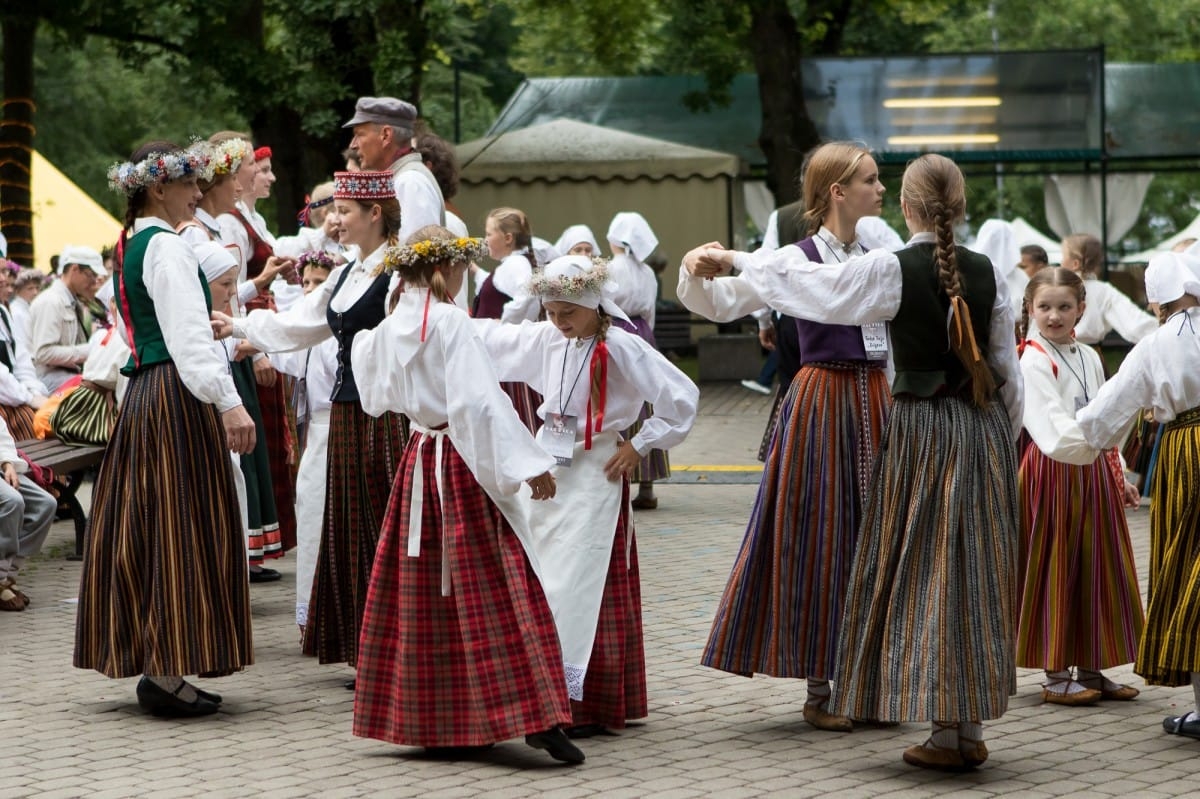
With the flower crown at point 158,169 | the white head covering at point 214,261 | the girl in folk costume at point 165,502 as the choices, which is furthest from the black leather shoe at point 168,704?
the flower crown at point 158,169

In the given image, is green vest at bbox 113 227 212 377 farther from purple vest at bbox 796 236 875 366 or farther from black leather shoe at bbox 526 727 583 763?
purple vest at bbox 796 236 875 366

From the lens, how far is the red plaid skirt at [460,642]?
5293 millimetres

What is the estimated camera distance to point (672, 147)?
70.0 ft

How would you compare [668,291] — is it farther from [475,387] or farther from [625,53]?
[475,387]

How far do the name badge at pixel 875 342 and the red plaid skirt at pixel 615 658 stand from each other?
1040 millimetres

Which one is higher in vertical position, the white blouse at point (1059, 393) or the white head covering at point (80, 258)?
the white head covering at point (80, 258)

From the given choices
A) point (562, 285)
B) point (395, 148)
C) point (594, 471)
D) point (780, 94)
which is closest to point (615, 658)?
point (594, 471)

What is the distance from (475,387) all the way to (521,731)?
1037 mm

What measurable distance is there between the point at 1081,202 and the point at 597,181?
20.5 feet

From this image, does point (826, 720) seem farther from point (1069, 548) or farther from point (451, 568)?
point (451, 568)

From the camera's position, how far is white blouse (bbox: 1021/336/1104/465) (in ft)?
19.3

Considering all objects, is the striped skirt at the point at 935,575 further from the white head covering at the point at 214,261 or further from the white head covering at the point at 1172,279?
the white head covering at the point at 214,261

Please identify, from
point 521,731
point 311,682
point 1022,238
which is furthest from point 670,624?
point 1022,238

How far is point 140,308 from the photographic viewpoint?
6.04 m
